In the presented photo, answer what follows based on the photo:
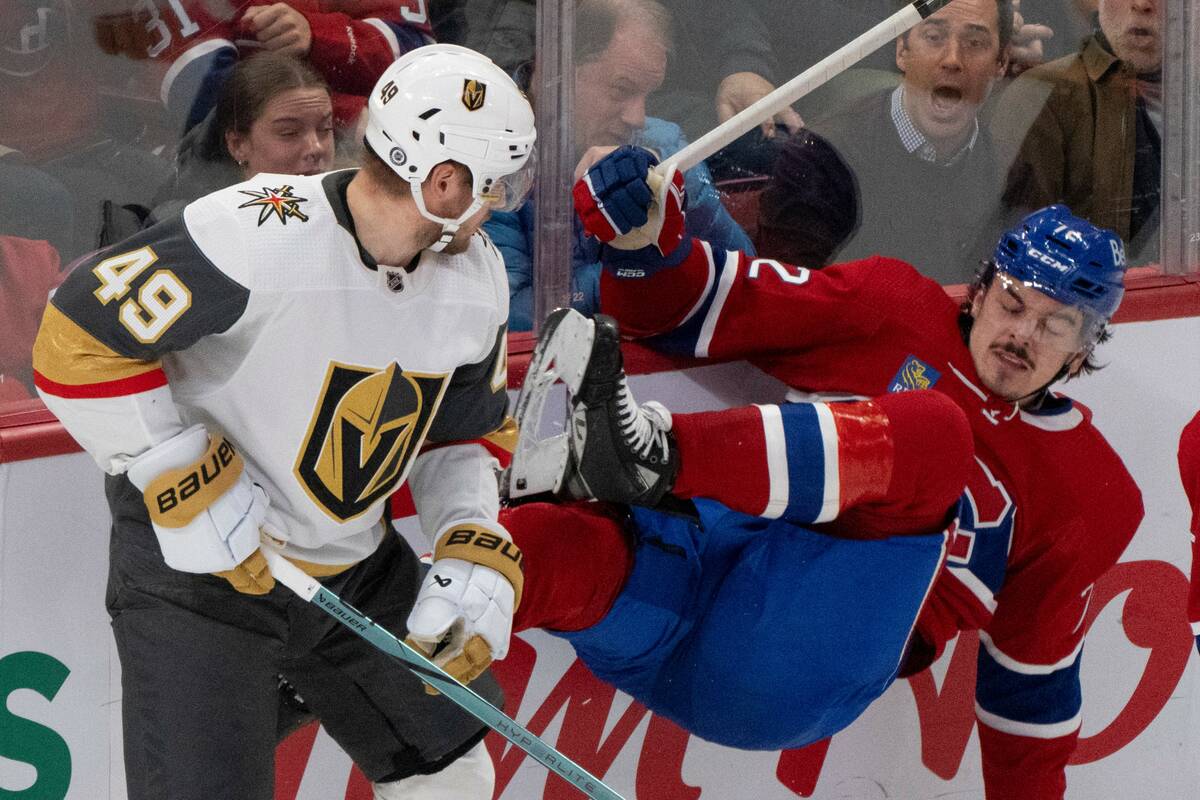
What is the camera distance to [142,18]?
2277 millimetres


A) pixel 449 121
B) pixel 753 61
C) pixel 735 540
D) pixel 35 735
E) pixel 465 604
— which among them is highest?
pixel 449 121

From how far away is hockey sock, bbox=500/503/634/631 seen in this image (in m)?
2.31

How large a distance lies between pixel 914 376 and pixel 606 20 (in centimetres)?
81

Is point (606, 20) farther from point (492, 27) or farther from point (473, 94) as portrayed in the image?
point (473, 94)

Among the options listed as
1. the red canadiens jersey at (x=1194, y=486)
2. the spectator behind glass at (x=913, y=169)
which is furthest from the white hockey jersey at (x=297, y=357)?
the red canadiens jersey at (x=1194, y=486)

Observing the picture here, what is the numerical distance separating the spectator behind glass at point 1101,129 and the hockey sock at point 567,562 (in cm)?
123

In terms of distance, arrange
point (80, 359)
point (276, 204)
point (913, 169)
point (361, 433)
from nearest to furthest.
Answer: point (80, 359)
point (276, 204)
point (361, 433)
point (913, 169)

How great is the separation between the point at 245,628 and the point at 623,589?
66 centimetres

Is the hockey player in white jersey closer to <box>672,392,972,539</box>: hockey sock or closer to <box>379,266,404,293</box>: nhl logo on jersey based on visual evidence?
<box>379,266,404,293</box>: nhl logo on jersey

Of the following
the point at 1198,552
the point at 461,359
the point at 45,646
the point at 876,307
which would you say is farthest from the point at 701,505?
the point at 45,646

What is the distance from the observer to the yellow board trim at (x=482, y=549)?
2.07 metres

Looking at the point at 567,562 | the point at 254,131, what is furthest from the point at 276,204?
the point at 567,562

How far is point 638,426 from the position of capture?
221 cm

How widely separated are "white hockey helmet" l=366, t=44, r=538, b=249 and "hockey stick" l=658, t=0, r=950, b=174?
0.69m
